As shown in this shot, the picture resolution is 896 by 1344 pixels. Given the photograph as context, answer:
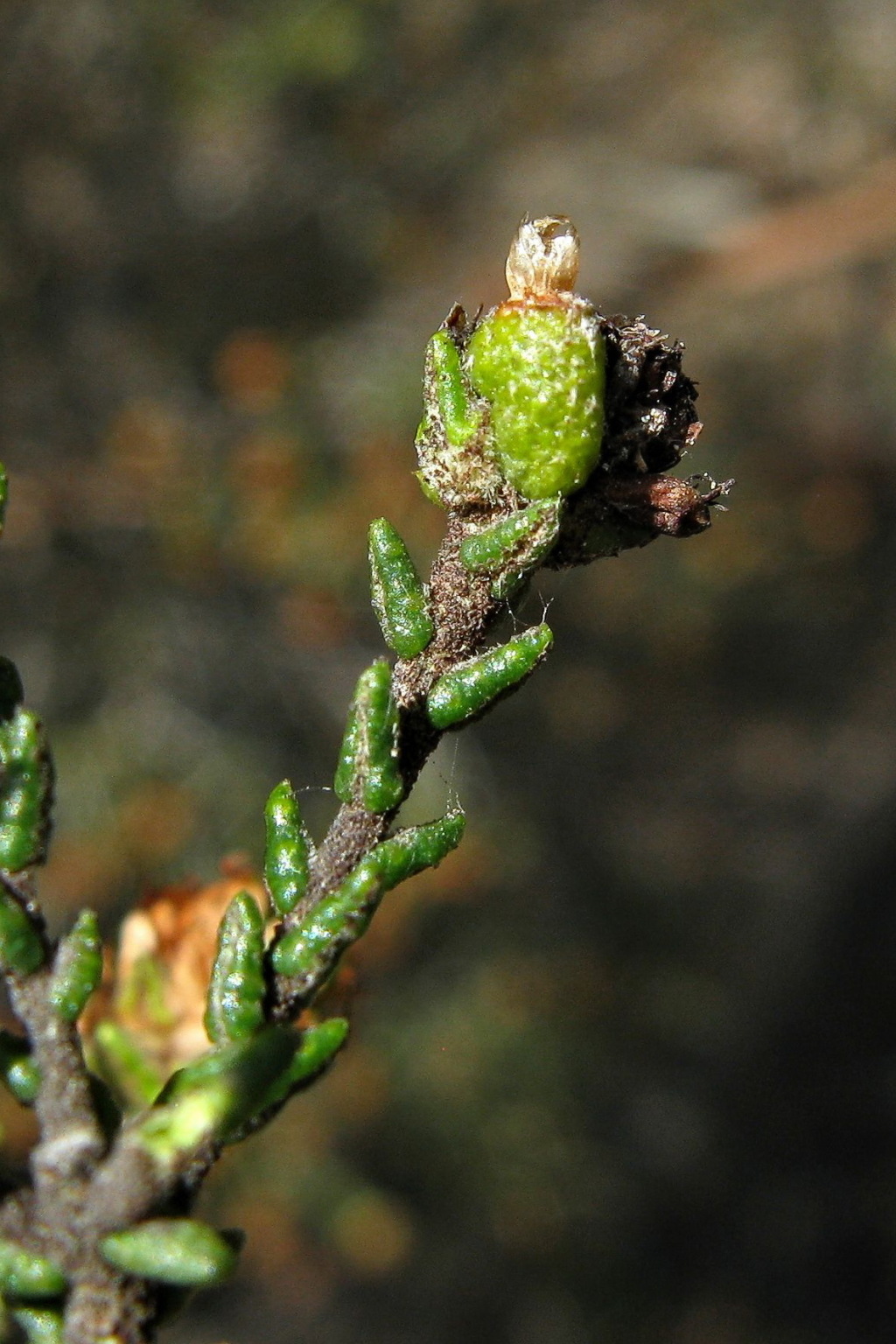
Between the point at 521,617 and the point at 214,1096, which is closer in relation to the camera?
the point at 214,1096

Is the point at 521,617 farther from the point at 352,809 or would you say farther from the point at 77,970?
the point at 77,970

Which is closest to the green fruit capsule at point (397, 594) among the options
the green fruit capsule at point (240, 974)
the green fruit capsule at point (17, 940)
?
the green fruit capsule at point (240, 974)

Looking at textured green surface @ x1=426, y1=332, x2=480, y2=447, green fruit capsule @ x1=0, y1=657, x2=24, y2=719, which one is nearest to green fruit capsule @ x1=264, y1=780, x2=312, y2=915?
green fruit capsule @ x1=0, y1=657, x2=24, y2=719

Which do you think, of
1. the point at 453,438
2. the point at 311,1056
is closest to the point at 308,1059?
the point at 311,1056

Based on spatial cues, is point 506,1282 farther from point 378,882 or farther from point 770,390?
point 378,882

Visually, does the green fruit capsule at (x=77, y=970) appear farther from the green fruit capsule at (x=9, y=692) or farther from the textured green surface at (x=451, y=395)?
the textured green surface at (x=451, y=395)

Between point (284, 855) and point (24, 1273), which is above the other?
point (284, 855)
